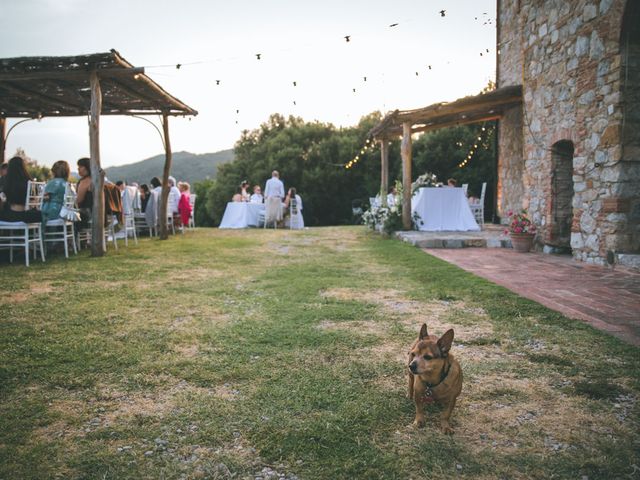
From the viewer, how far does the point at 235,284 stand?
496 centimetres

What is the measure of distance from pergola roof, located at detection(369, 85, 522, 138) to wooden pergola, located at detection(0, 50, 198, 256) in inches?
195

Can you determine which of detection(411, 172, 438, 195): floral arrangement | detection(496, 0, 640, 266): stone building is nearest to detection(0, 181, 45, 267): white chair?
detection(411, 172, 438, 195): floral arrangement

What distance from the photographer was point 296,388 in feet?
7.29

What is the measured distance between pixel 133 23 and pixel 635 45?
32.2 ft

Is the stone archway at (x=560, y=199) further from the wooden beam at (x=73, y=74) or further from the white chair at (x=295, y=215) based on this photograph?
the white chair at (x=295, y=215)

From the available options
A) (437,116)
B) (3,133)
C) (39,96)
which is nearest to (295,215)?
(437,116)

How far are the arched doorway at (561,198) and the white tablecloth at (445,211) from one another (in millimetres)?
3067

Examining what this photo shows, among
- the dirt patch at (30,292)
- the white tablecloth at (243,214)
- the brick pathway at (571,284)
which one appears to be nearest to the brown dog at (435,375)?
the brick pathway at (571,284)

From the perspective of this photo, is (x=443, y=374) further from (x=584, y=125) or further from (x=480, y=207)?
(x=480, y=207)

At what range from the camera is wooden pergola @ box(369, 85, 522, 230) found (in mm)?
9023

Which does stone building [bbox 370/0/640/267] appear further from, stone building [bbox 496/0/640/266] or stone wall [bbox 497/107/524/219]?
stone wall [bbox 497/107/524/219]

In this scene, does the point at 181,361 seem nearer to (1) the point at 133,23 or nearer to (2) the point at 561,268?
(2) the point at 561,268

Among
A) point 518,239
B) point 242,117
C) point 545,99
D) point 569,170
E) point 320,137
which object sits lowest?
point 518,239

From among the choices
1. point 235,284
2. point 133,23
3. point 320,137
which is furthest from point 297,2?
point 320,137
